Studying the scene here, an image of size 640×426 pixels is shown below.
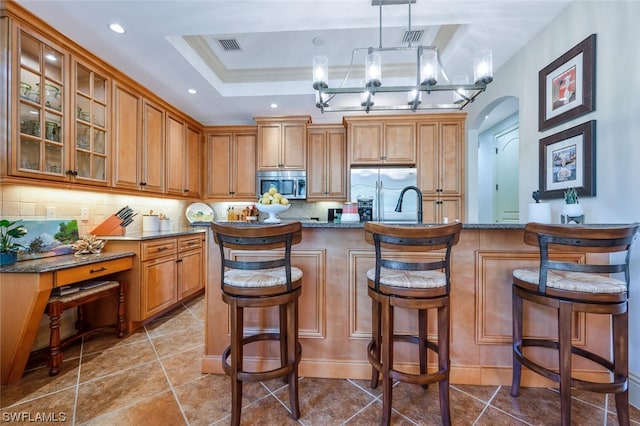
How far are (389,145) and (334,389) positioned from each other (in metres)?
3.11

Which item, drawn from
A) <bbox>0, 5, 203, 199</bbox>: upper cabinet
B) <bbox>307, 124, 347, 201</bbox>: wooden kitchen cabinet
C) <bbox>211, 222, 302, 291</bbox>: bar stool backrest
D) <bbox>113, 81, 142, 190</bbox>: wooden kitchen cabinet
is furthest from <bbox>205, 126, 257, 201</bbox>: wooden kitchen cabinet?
<bbox>211, 222, 302, 291</bbox>: bar stool backrest

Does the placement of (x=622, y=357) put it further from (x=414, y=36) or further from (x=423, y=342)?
(x=414, y=36)

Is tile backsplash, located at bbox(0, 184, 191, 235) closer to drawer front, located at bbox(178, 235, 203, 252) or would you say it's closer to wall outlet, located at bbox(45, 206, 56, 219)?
wall outlet, located at bbox(45, 206, 56, 219)

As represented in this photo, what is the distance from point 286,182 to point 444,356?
317 centimetres

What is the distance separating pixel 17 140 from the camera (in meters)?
1.79

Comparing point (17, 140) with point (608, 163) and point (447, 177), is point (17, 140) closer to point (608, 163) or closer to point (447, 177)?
point (608, 163)

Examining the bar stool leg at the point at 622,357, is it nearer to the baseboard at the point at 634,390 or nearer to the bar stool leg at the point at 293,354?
the baseboard at the point at 634,390

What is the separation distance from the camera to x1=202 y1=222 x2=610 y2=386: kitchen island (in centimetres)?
172

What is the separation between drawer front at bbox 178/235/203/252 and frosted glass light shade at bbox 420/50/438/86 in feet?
9.75

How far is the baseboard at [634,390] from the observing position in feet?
5.00

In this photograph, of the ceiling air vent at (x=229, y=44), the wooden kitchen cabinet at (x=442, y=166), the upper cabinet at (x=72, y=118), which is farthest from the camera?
the wooden kitchen cabinet at (x=442, y=166)

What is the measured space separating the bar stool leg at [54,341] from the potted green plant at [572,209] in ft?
11.7

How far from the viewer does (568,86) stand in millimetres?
1912

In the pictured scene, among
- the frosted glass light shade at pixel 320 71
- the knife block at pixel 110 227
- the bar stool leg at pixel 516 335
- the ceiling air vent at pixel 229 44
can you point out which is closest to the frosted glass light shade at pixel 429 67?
the frosted glass light shade at pixel 320 71
